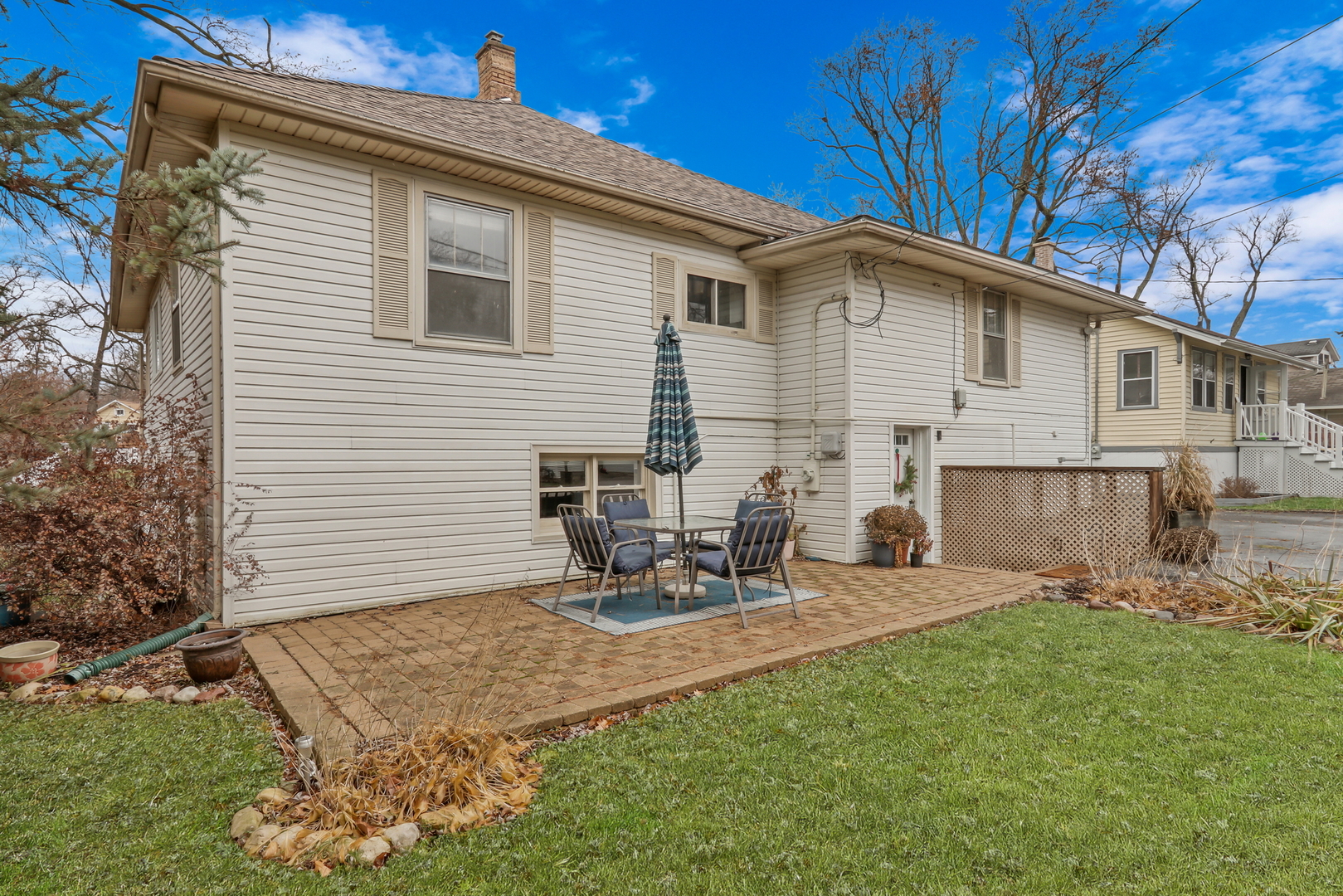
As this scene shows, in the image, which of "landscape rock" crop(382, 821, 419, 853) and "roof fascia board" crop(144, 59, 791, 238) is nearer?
"landscape rock" crop(382, 821, 419, 853)

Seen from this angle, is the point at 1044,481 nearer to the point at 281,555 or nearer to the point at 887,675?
the point at 887,675

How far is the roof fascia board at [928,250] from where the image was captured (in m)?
8.25

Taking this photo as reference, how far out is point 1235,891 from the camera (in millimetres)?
2201

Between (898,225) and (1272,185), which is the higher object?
(1272,185)

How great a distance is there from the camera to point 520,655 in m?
4.76

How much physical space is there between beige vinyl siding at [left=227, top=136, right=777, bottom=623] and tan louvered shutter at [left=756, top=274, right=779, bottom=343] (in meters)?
1.88

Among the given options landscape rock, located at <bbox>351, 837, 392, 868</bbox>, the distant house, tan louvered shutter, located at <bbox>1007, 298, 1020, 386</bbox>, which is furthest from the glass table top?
the distant house

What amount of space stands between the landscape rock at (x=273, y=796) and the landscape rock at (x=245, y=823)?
0.09 meters

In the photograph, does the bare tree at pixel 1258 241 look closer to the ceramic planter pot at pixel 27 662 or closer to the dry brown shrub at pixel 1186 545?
the dry brown shrub at pixel 1186 545

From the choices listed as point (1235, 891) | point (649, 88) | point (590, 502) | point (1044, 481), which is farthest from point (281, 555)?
point (649, 88)

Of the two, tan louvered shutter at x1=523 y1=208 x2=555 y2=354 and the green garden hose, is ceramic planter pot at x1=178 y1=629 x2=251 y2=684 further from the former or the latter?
tan louvered shutter at x1=523 y1=208 x2=555 y2=354

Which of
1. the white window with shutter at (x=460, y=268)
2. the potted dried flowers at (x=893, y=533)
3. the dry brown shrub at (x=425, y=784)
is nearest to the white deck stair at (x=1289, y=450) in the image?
the potted dried flowers at (x=893, y=533)

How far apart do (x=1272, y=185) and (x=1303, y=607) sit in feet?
51.5

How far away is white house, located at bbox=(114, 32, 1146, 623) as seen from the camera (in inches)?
237
